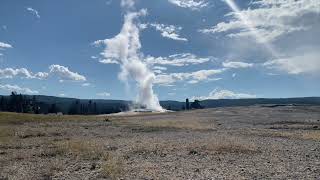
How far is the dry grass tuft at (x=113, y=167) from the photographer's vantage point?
79.0 feet

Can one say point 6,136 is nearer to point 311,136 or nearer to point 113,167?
point 113,167

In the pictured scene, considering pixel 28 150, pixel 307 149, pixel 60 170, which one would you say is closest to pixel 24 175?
pixel 60 170

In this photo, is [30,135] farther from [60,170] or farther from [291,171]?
[291,171]

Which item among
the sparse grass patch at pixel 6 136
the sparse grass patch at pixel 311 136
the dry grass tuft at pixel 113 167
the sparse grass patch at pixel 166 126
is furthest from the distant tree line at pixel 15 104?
the dry grass tuft at pixel 113 167

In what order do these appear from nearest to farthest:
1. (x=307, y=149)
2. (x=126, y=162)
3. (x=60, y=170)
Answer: (x=60, y=170) → (x=126, y=162) → (x=307, y=149)

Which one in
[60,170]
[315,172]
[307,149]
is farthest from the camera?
[307,149]

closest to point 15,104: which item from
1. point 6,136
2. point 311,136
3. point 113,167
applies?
point 6,136

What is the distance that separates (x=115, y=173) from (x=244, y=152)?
Result: 12.3 metres

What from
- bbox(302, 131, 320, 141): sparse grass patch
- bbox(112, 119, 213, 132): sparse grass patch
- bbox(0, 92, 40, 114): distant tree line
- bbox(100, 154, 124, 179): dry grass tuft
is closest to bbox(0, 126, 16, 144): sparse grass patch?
bbox(112, 119, 213, 132): sparse grass patch

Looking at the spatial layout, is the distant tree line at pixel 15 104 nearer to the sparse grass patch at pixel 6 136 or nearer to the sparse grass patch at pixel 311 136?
the sparse grass patch at pixel 6 136

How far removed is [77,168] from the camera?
89.0 ft

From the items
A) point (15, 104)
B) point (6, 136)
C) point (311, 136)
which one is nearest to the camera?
point (311, 136)

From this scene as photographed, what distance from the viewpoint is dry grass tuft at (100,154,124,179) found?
24.1 meters

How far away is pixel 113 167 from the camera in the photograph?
26016mm
